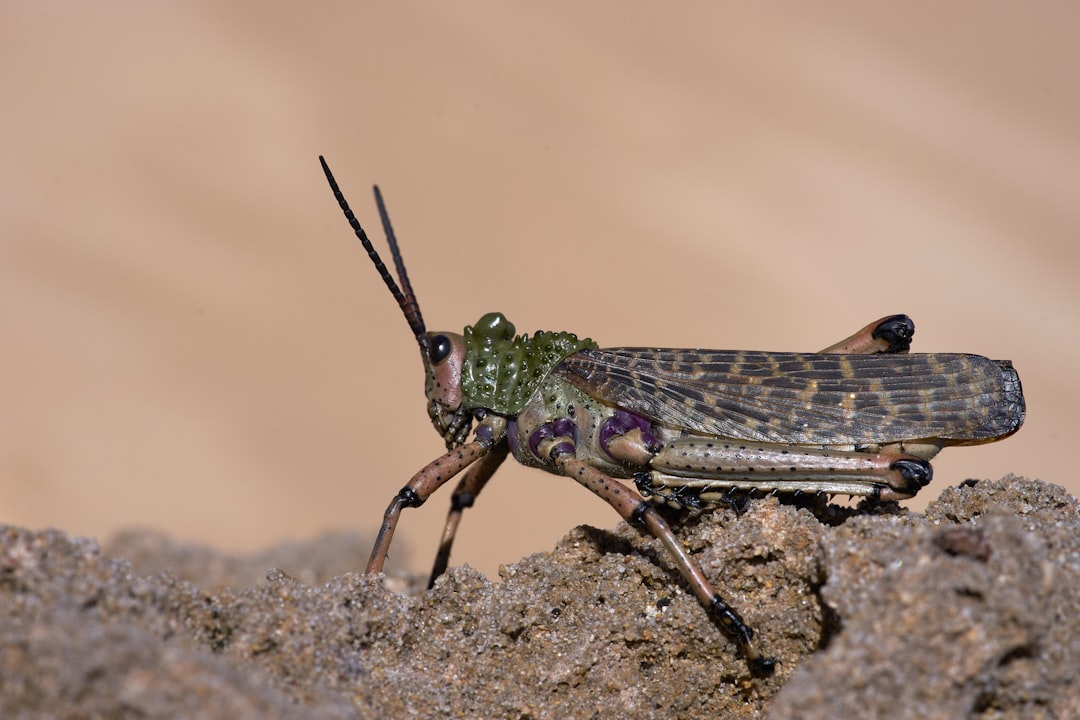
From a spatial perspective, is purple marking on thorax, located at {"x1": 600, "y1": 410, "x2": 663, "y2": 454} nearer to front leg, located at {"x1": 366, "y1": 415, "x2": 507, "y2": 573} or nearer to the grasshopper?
the grasshopper

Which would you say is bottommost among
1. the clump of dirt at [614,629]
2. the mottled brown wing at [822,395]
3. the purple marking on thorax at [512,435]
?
the clump of dirt at [614,629]

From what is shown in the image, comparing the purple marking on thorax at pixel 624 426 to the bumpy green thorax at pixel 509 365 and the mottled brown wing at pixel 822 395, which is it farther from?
the bumpy green thorax at pixel 509 365

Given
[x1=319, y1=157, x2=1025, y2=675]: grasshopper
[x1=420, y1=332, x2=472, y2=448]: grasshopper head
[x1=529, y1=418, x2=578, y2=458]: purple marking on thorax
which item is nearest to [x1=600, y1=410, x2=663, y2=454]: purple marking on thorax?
[x1=319, y1=157, x2=1025, y2=675]: grasshopper

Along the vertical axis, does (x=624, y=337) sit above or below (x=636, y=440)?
above

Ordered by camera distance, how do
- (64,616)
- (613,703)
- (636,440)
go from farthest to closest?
Answer: (636,440), (613,703), (64,616)

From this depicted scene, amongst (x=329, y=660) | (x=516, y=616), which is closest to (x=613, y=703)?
(x=516, y=616)

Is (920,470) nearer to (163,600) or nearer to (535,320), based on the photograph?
(163,600)

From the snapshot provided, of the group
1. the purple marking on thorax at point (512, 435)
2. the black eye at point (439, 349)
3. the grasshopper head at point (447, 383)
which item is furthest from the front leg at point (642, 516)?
the black eye at point (439, 349)
